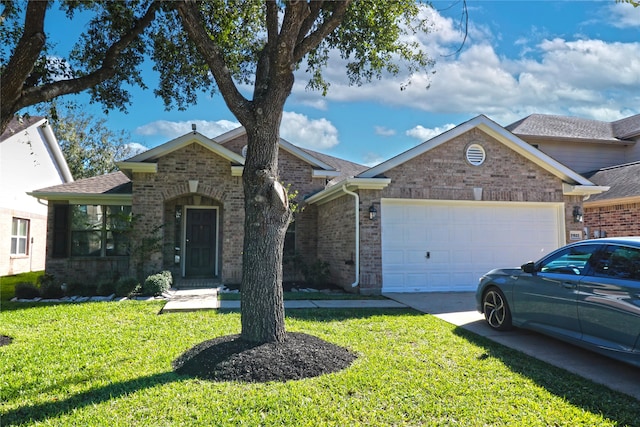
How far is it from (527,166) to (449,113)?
3.05 meters

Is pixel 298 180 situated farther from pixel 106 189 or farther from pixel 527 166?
pixel 527 166

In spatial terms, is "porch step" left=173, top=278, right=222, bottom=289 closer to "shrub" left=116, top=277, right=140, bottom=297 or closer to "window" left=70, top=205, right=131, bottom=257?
"shrub" left=116, top=277, right=140, bottom=297

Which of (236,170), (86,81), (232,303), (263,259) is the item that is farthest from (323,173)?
(263,259)

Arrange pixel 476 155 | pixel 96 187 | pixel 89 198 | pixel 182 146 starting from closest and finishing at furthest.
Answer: pixel 476 155 < pixel 182 146 < pixel 89 198 < pixel 96 187

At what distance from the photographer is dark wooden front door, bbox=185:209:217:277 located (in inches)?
528

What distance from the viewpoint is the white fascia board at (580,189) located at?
1191 centimetres

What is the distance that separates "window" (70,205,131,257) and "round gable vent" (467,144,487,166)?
10.3 m

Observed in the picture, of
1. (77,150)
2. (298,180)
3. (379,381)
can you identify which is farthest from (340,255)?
(77,150)

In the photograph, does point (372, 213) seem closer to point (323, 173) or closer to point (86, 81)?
point (323, 173)

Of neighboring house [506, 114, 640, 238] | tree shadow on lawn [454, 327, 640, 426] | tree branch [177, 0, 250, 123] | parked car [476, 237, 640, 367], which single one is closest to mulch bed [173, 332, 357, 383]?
tree shadow on lawn [454, 327, 640, 426]

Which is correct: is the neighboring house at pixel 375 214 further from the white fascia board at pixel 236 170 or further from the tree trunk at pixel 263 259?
the tree trunk at pixel 263 259

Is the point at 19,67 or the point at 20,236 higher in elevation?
the point at 19,67

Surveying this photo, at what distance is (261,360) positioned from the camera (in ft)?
15.5

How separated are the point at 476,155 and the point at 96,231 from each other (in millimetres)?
11716
